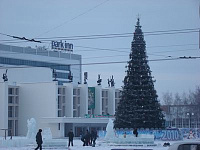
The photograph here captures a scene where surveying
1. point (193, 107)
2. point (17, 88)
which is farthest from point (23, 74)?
point (193, 107)

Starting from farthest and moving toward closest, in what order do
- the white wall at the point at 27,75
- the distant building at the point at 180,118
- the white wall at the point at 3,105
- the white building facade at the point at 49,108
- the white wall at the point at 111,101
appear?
the distant building at the point at 180,118, the white wall at the point at 111,101, the white wall at the point at 27,75, the white building facade at the point at 49,108, the white wall at the point at 3,105

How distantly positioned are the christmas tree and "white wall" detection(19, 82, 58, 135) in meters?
23.8

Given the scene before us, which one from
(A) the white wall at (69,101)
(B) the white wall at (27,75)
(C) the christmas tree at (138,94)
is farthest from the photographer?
(B) the white wall at (27,75)

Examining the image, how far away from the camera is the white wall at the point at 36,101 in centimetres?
7956

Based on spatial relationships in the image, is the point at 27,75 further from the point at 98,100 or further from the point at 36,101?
the point at 98,100

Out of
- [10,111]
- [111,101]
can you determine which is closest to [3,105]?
[10,111]

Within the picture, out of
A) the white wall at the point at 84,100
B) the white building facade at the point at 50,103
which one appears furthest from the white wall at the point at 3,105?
the white wall at the point at 84,100

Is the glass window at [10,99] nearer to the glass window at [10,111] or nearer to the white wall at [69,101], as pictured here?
the glass window at [10,111]

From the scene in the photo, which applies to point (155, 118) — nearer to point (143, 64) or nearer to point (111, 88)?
point (143, 64)

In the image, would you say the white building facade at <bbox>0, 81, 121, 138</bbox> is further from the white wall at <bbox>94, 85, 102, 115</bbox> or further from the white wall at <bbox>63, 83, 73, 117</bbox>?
the white wall at <bbox>94, 85, 102, 115</bbox>

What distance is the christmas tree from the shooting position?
2231 inches

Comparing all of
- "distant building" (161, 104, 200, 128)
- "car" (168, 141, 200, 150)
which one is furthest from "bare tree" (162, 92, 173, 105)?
"car" (168, 141, 200, 150)

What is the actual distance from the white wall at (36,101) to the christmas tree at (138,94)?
23781 millimetres

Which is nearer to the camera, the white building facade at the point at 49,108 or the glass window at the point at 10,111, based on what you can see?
the white building facade at the point at 49,108
